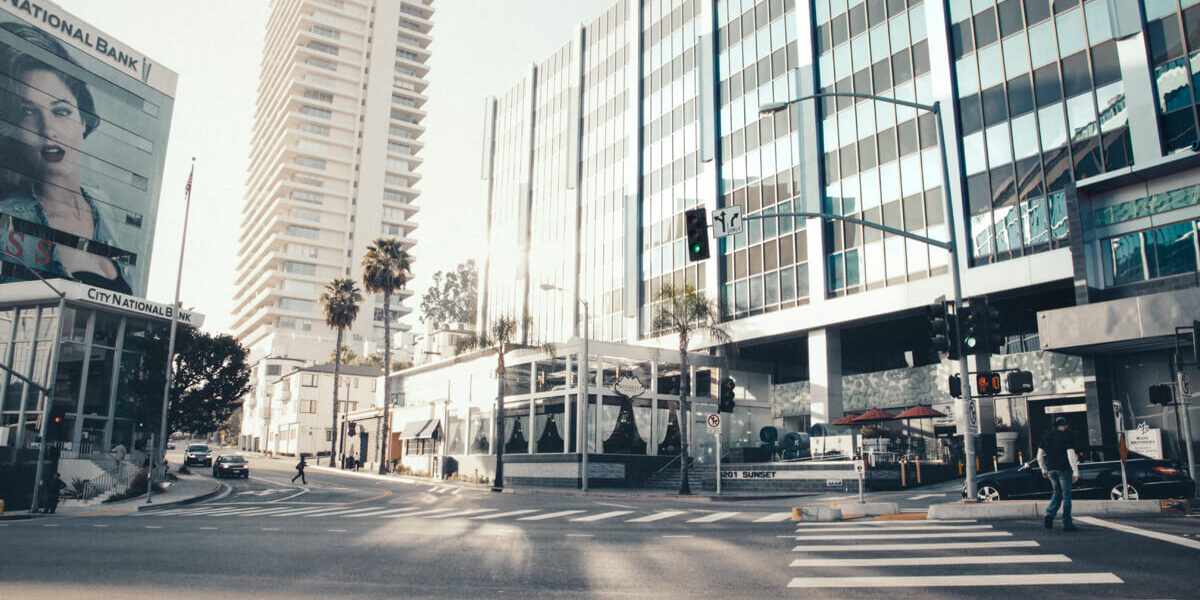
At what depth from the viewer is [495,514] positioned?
2025cm

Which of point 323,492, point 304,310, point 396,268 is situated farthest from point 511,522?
point 304,310

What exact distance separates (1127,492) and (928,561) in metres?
11.0

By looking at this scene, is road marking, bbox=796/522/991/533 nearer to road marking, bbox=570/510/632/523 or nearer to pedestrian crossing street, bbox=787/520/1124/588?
pedestrian crossing street, bbox=787/520/1124/588

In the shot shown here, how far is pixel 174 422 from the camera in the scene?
47.9 m

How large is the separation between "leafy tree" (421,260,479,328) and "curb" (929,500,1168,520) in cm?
9934

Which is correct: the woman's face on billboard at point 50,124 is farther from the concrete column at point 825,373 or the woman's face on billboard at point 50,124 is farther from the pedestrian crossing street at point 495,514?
the concrete column at point 825,373

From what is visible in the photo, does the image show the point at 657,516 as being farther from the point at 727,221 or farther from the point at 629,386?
the point at 629,386

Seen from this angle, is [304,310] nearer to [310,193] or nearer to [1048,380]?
[310,193]

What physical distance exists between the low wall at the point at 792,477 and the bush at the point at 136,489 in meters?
25.2

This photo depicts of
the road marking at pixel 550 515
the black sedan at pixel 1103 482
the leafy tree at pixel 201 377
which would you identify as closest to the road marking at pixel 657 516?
the road marking at pixel 550 515

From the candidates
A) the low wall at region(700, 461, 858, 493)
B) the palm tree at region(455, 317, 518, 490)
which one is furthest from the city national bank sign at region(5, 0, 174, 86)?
the low wall at region(700, 461, 858, 493)

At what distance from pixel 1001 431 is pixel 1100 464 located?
19.9m

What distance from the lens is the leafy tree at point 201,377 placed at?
46.8 m

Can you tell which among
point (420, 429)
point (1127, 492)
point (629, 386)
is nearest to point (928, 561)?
point (1127, 492)
